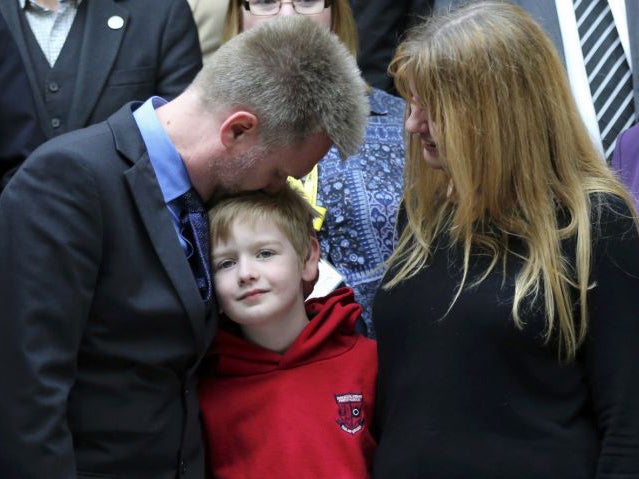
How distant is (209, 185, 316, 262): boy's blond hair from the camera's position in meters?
2.96

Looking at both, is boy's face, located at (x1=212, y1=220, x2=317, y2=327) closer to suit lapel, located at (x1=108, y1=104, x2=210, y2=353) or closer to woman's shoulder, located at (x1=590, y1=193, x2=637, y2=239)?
suit lapel, located at (x1=108, y1=104, x2=210, y2=353)

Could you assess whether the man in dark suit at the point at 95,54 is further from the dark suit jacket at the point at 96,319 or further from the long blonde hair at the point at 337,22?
the dark suit jacket at the point at 96,319

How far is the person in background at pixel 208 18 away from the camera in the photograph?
4.28 meters

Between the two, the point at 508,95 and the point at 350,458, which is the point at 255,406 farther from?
the point at 508,95

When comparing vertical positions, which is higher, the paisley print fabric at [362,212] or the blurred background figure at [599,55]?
the blurred background figure at [599,55]

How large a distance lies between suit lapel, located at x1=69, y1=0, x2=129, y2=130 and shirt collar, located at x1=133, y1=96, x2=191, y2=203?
1.12 meters

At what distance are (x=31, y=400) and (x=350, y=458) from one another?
784mm

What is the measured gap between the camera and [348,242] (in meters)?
3.50

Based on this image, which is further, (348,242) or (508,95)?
(348,242)

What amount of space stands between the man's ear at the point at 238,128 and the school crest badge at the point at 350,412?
0.68m

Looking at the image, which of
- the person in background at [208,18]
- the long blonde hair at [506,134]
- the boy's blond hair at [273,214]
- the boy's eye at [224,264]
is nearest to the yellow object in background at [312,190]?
the boy's blond hair at [273,214]

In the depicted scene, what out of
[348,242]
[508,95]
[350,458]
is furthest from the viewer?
[348,242]

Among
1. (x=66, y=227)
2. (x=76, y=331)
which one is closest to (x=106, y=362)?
(x=76, y=331)

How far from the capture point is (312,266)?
3.15m
